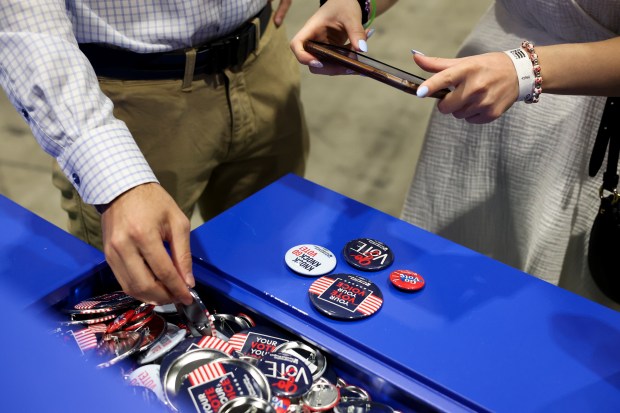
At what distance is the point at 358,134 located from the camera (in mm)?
3254

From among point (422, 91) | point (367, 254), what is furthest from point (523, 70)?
point (367, 254)

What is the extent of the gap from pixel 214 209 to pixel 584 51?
968 mm

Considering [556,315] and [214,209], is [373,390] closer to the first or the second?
[556,315]

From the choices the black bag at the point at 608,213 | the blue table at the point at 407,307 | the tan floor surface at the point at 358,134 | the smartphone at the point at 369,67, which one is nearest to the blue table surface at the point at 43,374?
the blue table at the point at 407,307

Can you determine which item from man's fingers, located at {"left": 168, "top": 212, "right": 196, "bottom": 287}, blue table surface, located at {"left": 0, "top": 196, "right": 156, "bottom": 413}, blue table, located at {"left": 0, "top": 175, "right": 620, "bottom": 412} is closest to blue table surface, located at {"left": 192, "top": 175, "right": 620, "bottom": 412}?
blue table, located at {"left": 0, "top": 175, "right": 620, "bottom": 412}

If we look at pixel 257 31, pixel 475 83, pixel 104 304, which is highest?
pixel 475 83

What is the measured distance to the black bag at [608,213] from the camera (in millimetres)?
1353

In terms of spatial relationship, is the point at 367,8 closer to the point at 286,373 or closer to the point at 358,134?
the point at 286,373

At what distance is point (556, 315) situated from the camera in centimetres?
105

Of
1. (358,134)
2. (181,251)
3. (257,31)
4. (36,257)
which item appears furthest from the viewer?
(358,134)

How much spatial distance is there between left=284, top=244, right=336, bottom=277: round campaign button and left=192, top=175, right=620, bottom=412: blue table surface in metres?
0.02

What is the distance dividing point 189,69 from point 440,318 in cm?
72

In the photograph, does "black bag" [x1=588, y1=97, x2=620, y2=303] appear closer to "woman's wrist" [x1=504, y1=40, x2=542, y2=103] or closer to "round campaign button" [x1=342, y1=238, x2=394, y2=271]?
"woman's wrist" [x1=504, y1=40, x2=542, y2=103]

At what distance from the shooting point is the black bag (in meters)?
1.35
